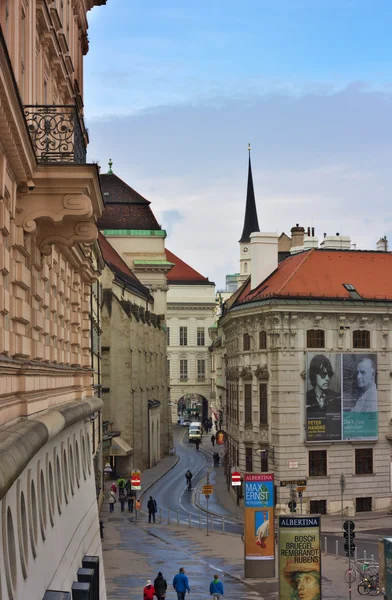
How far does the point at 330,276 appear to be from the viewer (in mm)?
66250

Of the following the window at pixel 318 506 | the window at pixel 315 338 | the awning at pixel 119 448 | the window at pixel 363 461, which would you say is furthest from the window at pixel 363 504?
the awning at pixel 119 448

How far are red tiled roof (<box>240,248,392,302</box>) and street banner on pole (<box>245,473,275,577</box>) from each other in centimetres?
2376

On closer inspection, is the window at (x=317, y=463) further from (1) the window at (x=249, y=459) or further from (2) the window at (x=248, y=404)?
(2) the window at (x=248, y=404)

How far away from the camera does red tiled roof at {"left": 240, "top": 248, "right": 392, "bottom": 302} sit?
64188 mm

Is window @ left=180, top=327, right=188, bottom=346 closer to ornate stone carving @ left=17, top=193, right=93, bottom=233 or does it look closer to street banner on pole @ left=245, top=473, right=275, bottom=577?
street banner on pole @ left=245, top=473, right=275, bottom=577

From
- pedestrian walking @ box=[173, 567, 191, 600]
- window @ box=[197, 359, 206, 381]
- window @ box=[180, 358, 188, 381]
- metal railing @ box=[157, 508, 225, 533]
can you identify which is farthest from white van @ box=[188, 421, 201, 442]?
pedestrian walking @ box=[173, 567, 191, 600]

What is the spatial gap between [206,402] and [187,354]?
31.9ft

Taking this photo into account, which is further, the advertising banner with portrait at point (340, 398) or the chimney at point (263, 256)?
the chimney at point (263, 256)

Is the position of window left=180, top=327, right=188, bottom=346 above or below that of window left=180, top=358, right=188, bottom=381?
above

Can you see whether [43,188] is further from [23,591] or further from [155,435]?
[155,435]

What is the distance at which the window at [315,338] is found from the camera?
207 ft

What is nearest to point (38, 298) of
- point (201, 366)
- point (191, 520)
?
point (191, 520)

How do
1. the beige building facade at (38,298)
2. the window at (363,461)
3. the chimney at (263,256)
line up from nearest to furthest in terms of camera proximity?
1. the beige building facade at (38,298)
2. the window at (363,461)
3. the chimney at (263,256)

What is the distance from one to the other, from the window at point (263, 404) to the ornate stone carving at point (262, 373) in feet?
1.55
